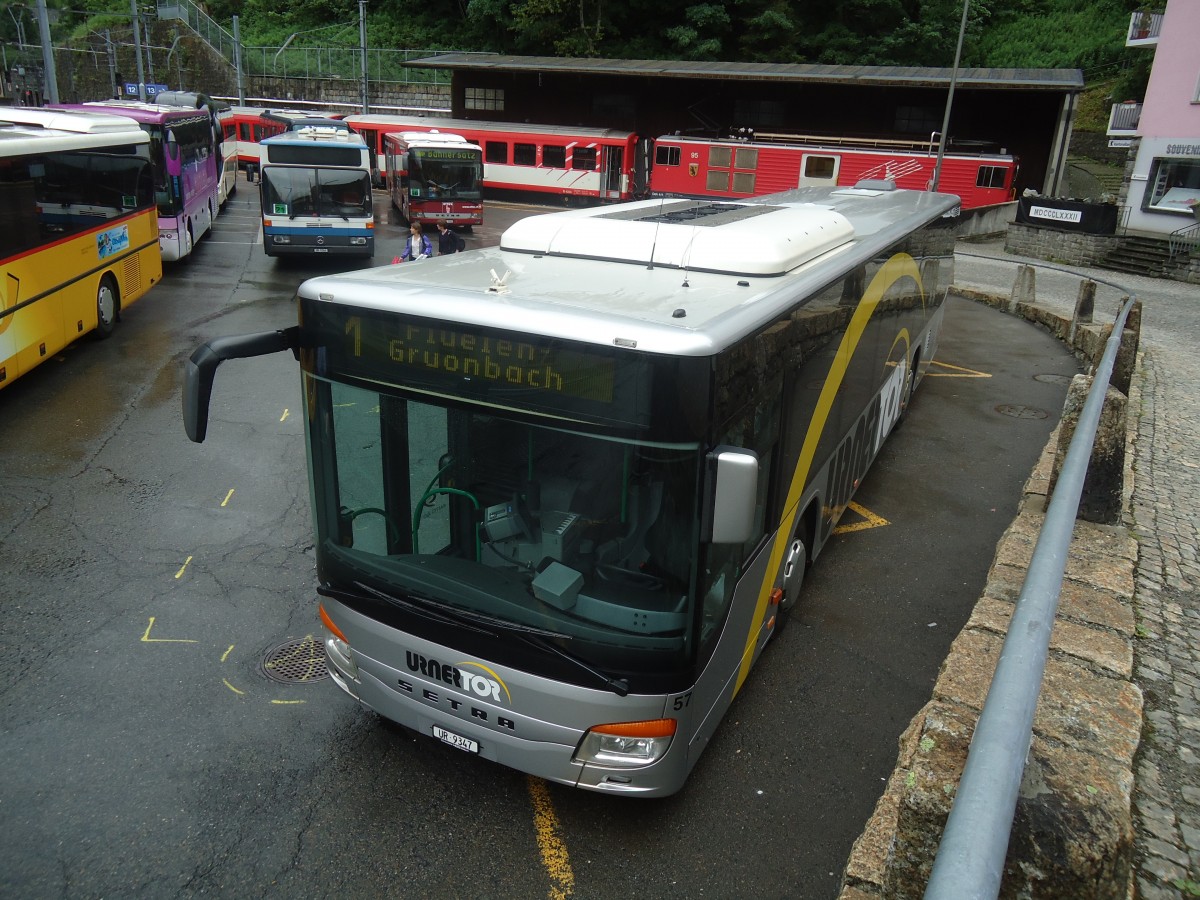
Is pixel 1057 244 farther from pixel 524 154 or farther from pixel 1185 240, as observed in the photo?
pixel 524 154

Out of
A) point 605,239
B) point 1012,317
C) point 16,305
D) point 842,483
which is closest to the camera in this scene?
point 605,239

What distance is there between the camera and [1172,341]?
54.4 feet

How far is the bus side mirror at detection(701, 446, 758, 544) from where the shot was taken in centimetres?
373

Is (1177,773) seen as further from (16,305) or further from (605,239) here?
(16,305)

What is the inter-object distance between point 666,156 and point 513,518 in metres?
35.2

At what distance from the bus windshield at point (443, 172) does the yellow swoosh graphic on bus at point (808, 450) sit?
22298 mm

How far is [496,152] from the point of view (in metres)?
39.5

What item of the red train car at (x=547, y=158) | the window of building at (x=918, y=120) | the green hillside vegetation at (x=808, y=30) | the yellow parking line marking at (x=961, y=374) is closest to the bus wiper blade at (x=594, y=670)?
the yellow parking line marking at (x=961, y=374)

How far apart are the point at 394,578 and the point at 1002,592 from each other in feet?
13.5

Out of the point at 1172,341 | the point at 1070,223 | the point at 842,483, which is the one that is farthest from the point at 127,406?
the point at 1070,223

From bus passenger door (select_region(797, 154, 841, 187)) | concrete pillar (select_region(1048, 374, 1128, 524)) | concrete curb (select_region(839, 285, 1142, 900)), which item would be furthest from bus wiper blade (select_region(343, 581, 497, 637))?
bus passenger door (select_region(797, 154, 841, 187))

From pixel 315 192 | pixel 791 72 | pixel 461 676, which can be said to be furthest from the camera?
pixel 791 72

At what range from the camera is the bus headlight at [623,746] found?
14.3 ft

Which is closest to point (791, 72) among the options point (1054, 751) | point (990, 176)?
point (990, 176)
